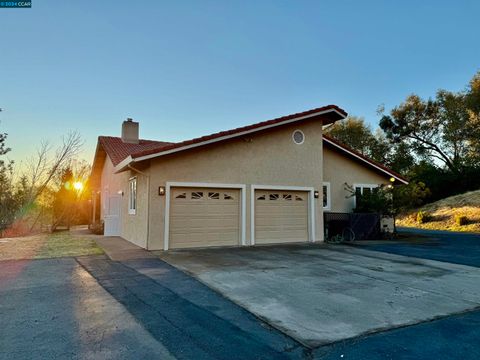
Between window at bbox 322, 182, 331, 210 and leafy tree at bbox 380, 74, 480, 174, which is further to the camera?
leafy tree at bbox 380, 74, 480, 174

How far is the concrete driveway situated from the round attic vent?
15.1 feet

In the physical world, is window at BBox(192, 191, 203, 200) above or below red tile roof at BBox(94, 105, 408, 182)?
below

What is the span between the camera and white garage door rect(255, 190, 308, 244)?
11570 mm

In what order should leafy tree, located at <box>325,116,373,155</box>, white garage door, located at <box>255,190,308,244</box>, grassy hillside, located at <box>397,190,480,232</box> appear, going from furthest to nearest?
leafy tree, located at <box>325,116,373,155</box> → grassy hillside, located at <box>397,190,480,232</box> → white garage door, located at <box>255,190,308,244</box>

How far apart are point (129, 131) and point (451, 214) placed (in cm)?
2125

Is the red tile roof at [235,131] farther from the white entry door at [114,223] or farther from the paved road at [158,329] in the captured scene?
the white entry door at [114,223]

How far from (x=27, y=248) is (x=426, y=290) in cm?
1144

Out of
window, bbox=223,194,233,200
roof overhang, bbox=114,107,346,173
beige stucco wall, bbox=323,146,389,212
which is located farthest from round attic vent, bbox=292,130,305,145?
window, bbox=223,194,233,200

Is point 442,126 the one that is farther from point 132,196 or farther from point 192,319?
point 192,319

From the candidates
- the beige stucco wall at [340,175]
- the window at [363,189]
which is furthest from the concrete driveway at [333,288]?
the window at [363,189]

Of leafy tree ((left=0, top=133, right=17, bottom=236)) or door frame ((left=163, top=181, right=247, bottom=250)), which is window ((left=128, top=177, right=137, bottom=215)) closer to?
door frame ((left=163, top=181, right=247, bottom=250))

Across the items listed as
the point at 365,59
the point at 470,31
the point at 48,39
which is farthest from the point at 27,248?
the point at 470,31

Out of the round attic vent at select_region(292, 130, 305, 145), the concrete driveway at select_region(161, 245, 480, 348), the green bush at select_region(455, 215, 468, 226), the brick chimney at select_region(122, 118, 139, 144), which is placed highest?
the brick chimney at select_region(122, 118, 139, 144)

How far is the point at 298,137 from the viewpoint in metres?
12.4
